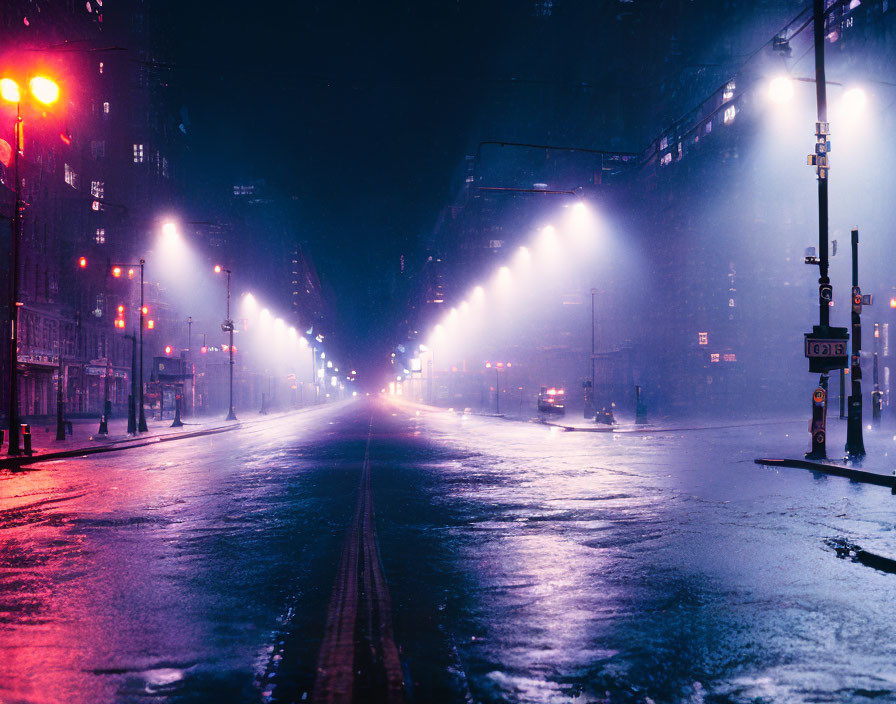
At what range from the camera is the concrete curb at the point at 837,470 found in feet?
47.0

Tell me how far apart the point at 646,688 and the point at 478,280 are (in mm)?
159144

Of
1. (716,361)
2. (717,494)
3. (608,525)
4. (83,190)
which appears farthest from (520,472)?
(83,190)

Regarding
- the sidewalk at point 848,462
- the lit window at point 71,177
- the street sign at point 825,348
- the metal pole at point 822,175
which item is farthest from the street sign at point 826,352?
the lit window at point 71,177

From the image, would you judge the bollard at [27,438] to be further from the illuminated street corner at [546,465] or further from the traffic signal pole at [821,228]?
the traffic signal pole at [821,228]

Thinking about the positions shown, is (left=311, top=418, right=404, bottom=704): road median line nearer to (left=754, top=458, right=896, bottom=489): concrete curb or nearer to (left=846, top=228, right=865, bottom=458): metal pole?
(left=754, top=458, right=896, bottom=489): concrete curb

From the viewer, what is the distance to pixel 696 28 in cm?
7050

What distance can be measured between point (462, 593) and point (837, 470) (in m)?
13.1

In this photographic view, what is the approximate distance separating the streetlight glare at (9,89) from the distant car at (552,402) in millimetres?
41391

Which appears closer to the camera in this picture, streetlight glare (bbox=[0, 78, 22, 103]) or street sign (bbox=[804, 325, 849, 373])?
street sign (bbox=[804, 325, 849, 373])

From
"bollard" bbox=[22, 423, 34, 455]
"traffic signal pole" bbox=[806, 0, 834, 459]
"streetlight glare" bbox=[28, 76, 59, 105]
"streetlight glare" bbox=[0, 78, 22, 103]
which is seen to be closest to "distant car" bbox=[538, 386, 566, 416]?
"traffic signal pole" bbox=[806, 0, 834, 459]

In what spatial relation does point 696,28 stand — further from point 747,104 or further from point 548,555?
point 548,555

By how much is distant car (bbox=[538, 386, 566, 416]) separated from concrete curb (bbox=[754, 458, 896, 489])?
116 feet

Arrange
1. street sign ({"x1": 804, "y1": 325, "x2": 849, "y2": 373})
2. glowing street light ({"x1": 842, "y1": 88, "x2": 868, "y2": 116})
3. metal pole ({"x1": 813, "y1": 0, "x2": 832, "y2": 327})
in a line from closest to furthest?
street sign ({"x1": 804, "y1": 325, "x2": 849, "y2": 373}) → metal pole ({"x1": 813, "y1": 0, "x2": 832, "y2": 327}) → glowing street light ({"x1": 842, "y1": 88, "x2": 868, "y2": 116})

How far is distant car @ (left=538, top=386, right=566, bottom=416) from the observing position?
54406 millimetres
